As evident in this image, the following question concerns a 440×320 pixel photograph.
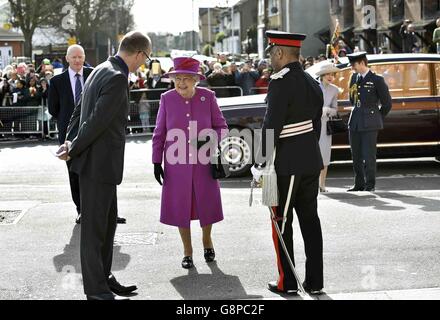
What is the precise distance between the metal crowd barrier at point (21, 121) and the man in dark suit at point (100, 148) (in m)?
15.5

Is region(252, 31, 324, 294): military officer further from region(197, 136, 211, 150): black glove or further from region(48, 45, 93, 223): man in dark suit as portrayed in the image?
region(48, 45, 93, 223): man in dark suit

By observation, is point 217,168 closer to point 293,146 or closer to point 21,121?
point 293,146

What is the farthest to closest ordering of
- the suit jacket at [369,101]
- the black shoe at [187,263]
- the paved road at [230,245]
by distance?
the suit jacket at [369,101] < the black shoe at [187,263] < the paved road at [230,245]

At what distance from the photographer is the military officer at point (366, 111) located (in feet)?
38.3

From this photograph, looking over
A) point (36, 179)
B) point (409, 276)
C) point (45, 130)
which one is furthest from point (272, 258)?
point (45, 130)

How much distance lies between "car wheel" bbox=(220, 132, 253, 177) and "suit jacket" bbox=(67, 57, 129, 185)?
716 centimetres

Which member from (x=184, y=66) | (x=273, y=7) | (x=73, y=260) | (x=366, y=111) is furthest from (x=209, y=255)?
(x=273, y=7)

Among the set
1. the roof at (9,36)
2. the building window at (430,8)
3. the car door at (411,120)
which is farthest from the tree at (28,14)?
the car door at (411,120)

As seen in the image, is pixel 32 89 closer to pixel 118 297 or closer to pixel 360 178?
pixel 360 178

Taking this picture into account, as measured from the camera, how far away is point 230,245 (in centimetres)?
873

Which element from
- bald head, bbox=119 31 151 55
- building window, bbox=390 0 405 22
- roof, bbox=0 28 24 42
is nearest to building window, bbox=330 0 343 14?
building window, bbox=390 0 405 22

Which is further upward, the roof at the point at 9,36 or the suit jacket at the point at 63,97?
the roof at the point at 9,36

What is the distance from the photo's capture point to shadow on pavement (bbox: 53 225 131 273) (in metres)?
7.85

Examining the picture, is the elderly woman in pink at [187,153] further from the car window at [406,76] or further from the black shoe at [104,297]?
the car window at [406,76]
